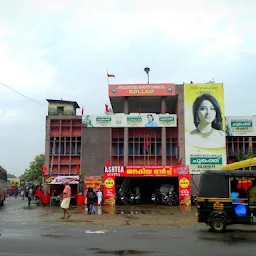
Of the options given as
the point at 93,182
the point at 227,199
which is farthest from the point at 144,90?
the point at 227,199

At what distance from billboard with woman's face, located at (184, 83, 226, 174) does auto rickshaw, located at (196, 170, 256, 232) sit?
1867 centimetres

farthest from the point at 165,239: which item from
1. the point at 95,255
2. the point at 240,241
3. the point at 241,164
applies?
the point at 241,164

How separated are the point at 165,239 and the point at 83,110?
23739mm

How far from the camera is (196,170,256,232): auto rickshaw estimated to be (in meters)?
12.5

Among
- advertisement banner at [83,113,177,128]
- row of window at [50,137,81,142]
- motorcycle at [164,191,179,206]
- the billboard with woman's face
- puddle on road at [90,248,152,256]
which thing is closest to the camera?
puddle on road at [90,248,152,256]

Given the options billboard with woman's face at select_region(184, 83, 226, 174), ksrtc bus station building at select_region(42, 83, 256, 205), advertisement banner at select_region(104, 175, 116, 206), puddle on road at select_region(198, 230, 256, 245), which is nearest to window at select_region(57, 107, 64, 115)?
ksrtc bus station building at select_region(42, 83, 256, 205)

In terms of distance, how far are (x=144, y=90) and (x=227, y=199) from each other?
68.0 ft

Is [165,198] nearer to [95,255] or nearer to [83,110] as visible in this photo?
[83,110]

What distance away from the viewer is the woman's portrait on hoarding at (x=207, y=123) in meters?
31.6

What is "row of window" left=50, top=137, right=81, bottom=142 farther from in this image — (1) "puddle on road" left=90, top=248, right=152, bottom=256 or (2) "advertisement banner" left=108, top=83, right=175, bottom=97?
(1) "puddle on road" left=90, top=248, right=152, bottom=256

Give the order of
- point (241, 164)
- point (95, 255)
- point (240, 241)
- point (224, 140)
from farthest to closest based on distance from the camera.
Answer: point (224, 140), point (241, 164), point (240, 241), point (95, 255)

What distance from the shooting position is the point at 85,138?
32750 millimetres

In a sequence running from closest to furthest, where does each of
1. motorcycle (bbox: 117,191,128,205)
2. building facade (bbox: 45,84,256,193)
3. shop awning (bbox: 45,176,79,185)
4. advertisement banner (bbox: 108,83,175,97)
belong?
1. shop awning (bbox: 45,176,79,185)
2. motorcycle (bbox: 117,191,128,205)
3. building facade (bbox: 45,84,256,193)
4. advertisement banner (bbox: 108,83,175,97)

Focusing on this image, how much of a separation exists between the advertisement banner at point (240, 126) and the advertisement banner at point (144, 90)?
6198 mm
